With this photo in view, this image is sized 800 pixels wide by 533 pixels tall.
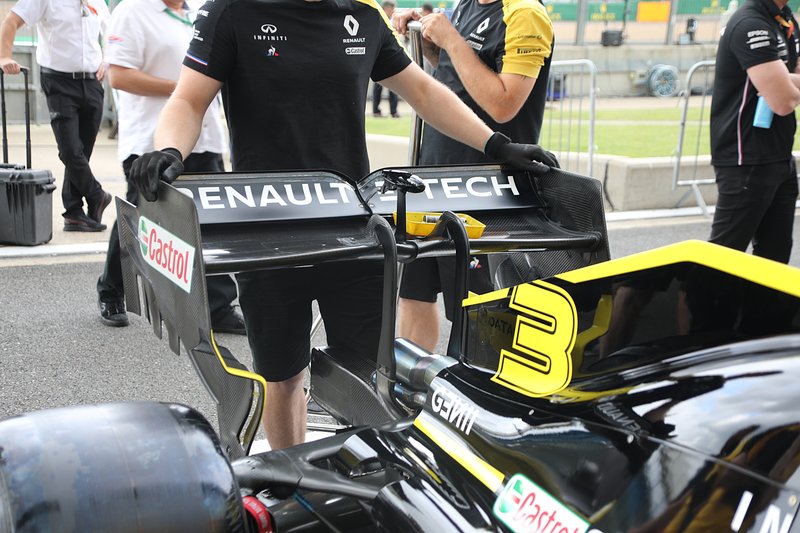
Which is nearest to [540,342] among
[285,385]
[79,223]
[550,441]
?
[550,441]

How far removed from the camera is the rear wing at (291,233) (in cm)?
193

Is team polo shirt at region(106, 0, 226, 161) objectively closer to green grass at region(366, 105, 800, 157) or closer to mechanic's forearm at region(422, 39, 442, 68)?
mechanic's forearm at region(422, 39, 442, 68)

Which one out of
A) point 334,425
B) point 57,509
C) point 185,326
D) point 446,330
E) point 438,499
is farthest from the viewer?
point 446,330

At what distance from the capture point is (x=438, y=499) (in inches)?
61.9

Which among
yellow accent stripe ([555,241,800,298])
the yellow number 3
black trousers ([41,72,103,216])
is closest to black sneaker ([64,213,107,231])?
black trousers ([41,72,103,216])

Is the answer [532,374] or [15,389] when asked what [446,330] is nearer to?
[15,389]

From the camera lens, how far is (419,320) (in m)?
3.67

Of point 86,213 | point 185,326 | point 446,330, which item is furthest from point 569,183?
point 86,213

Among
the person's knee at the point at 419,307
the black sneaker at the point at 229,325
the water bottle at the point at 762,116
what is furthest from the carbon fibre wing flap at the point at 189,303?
the water bottle at the point at 762,116

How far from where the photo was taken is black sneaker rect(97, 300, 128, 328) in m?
4.66

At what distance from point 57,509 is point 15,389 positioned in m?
2.59

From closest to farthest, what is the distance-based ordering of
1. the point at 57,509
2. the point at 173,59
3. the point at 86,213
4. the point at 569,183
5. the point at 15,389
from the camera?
the point at 57,509 < the point at 569,183 < the point at 15,389 < the point at 173,59 < the point at 86,213

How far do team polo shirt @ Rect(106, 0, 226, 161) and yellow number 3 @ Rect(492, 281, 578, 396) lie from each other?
123 inches

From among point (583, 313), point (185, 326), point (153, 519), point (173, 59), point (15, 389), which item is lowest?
point (15, 389)
